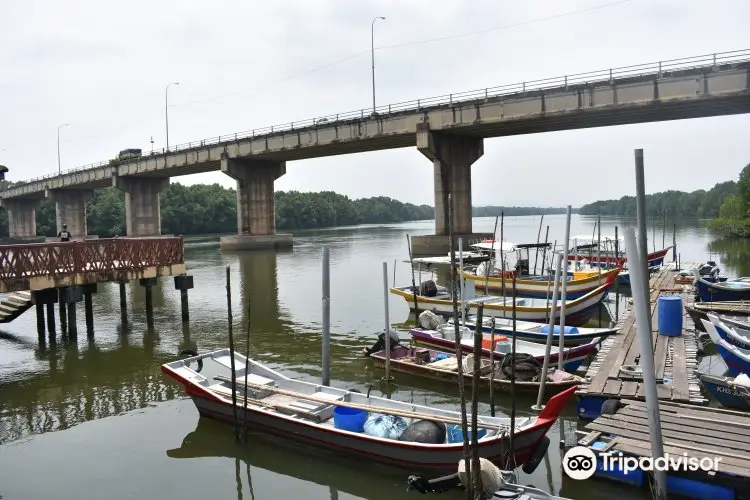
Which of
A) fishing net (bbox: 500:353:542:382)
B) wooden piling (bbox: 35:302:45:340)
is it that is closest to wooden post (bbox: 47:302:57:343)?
wooden piling (bbox: 35:302:45:340)

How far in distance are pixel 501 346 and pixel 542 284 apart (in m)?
13.0

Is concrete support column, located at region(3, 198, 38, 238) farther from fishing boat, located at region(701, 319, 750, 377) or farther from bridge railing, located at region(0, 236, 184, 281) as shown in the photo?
fishing boat, located at region(701, 319, 750, 377)

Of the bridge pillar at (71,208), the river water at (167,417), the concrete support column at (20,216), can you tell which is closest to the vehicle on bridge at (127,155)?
the bridge pillar at (71,208)

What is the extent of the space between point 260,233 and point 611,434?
68.0 m

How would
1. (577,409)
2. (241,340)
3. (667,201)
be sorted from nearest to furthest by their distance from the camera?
(577,409), (241,340), (667,201)

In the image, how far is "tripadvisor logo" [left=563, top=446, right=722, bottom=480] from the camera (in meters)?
8.80

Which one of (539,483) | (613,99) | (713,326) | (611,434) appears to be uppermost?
(613,99)

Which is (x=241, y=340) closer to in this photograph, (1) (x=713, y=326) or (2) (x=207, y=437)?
(2) (x=207, y=437)

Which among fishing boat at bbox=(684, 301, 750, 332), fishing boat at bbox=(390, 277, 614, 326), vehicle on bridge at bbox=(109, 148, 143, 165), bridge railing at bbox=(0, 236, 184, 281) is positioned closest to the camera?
fishing boat at bbox=(684, 301, 750, 332)

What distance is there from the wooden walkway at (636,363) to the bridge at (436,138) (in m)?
25.7

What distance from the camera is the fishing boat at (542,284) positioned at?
27.0 m

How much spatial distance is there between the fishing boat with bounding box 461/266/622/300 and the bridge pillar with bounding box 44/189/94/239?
88900 mm

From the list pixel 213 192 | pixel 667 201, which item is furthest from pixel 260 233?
pixel 667 201

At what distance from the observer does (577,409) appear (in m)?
12.7
